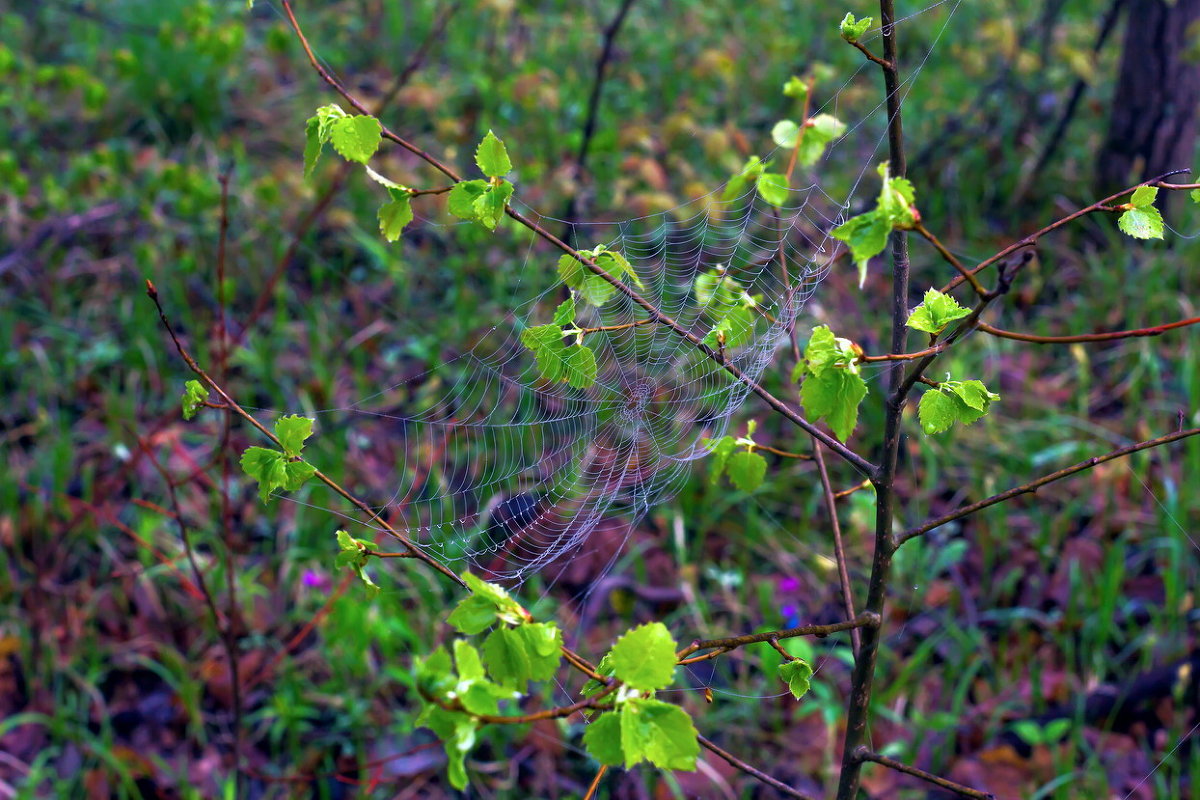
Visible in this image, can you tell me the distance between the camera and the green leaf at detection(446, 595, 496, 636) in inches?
32.7

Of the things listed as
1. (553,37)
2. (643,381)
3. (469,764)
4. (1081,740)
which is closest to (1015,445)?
(1081,740)

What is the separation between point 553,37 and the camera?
5742 mm

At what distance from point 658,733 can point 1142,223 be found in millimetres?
741

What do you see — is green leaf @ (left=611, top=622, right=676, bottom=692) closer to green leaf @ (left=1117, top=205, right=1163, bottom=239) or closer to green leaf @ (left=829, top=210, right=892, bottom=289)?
green leaf @ (left=829, top=210, right=892, bottom=289)

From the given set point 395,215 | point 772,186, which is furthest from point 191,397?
point 772,186

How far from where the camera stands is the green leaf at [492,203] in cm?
104

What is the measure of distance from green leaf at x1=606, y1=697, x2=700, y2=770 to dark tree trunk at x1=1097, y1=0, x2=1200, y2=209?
4144 mm

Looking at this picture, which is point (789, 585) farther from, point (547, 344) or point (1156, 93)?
point (1156, 93)

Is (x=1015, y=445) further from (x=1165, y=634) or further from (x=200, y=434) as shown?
(x=200, y=434)

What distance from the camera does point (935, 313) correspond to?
95cm

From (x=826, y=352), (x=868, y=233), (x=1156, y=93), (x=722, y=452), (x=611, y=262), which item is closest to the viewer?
(x=868, y=233)

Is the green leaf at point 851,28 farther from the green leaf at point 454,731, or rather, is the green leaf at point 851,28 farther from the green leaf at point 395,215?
the green leaf at point 454,731

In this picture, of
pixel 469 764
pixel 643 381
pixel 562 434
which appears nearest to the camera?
pixel 469 764

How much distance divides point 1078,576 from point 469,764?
1.92m
